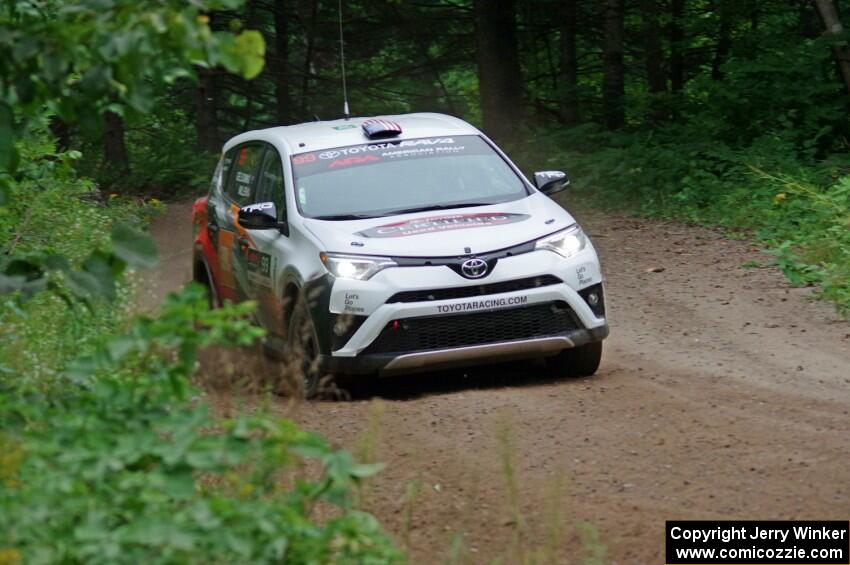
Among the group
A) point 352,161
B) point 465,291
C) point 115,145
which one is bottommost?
point 115,145

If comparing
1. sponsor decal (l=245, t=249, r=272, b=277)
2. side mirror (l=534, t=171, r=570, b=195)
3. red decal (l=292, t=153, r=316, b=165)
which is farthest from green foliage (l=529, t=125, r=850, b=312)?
sponsor decal (l=245, t=249, r=272, b=277)

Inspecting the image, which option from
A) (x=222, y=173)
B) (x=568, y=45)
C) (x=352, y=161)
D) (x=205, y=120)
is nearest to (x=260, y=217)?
(x=352, y=161)

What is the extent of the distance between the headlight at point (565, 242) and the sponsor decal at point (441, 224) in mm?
289

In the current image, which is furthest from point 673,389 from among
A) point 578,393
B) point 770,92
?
point 770,92

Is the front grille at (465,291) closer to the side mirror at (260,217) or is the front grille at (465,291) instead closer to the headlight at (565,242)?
the headlight at (565,242)

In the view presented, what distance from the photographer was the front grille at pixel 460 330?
28.2ft

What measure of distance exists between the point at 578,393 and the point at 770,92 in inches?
434

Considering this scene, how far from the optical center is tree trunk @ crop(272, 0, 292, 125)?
2644 cm

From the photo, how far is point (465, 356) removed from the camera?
28.5 ft

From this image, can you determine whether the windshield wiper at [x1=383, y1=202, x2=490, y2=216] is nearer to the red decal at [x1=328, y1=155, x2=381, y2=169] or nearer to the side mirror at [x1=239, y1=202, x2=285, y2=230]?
the red decal at [x1=328, y1=155, x2=381, y2=169]

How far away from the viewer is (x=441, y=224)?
29.7 ft

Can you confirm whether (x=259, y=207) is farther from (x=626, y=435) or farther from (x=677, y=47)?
(x=677, y=47)

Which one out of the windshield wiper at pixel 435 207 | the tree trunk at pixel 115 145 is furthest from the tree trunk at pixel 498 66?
the windshield wiper at pixel 435 207

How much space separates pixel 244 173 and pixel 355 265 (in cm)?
266
